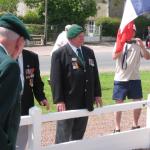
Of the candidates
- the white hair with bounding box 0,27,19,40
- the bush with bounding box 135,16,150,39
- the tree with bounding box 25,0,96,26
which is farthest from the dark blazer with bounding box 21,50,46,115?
the bush with bounding box 135,16,150,39

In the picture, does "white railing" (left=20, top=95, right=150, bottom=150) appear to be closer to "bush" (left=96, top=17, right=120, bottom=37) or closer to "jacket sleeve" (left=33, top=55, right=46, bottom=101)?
"jacket sleeve" (left=33, top=55, right=46, bottom=101)

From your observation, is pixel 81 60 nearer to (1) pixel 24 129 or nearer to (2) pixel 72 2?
(1) pixel 24 129

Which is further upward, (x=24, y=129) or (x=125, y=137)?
(x=24, y=129)

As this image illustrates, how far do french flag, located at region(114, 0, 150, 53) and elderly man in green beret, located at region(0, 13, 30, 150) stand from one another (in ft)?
17.1

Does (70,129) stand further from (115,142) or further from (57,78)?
(115,142)

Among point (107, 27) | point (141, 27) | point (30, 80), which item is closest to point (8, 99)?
point (30, 80)

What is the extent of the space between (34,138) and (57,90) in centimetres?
72

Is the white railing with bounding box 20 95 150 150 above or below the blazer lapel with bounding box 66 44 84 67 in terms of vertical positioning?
below

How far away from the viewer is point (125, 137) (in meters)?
7.80

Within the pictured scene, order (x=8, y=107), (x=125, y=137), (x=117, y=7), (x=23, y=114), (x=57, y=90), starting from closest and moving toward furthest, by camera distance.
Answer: (x=8, y=107) → (x=23, y=114) → (x=57, y=90) → (x=125, y=137) → (x=117, y=7)

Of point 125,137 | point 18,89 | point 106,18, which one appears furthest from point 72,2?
point 18,89

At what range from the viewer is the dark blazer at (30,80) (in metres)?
6.11

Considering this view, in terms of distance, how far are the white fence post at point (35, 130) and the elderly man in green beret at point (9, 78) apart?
2.93 meters

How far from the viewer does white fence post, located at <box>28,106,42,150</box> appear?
621 centimetres
